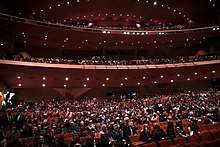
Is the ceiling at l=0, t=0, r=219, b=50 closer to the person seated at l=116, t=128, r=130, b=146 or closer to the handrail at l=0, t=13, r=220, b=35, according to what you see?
the handrail at l=0, t=13, r=220, b=35

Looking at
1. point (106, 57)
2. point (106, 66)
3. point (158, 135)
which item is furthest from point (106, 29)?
point (158, 135)

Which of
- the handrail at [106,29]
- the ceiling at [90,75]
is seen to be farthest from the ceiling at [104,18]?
the ceiling at [90,75]

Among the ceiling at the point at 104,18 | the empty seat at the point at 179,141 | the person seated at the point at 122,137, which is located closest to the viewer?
the empty seat at the point at 179,141

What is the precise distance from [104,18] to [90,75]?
821 centimetres

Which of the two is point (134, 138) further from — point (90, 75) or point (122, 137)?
point (90, 75)

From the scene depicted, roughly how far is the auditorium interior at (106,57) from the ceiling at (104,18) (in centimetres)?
8

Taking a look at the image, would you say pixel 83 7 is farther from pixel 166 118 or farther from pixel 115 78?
pixel 166 118

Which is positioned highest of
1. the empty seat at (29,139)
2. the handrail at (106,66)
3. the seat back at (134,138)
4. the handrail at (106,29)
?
the handrail at (106,29)

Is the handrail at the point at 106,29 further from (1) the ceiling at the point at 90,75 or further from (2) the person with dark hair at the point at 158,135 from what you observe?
(2) the person with dark hair at the point at 158,135

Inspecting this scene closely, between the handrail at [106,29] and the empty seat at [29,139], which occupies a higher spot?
the handrail at [106,29]

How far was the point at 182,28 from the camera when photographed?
18781 mm

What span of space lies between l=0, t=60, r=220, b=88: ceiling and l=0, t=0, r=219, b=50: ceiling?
3157mm

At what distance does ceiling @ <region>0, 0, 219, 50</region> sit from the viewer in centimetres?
1585

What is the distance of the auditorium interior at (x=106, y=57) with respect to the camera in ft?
40.1
